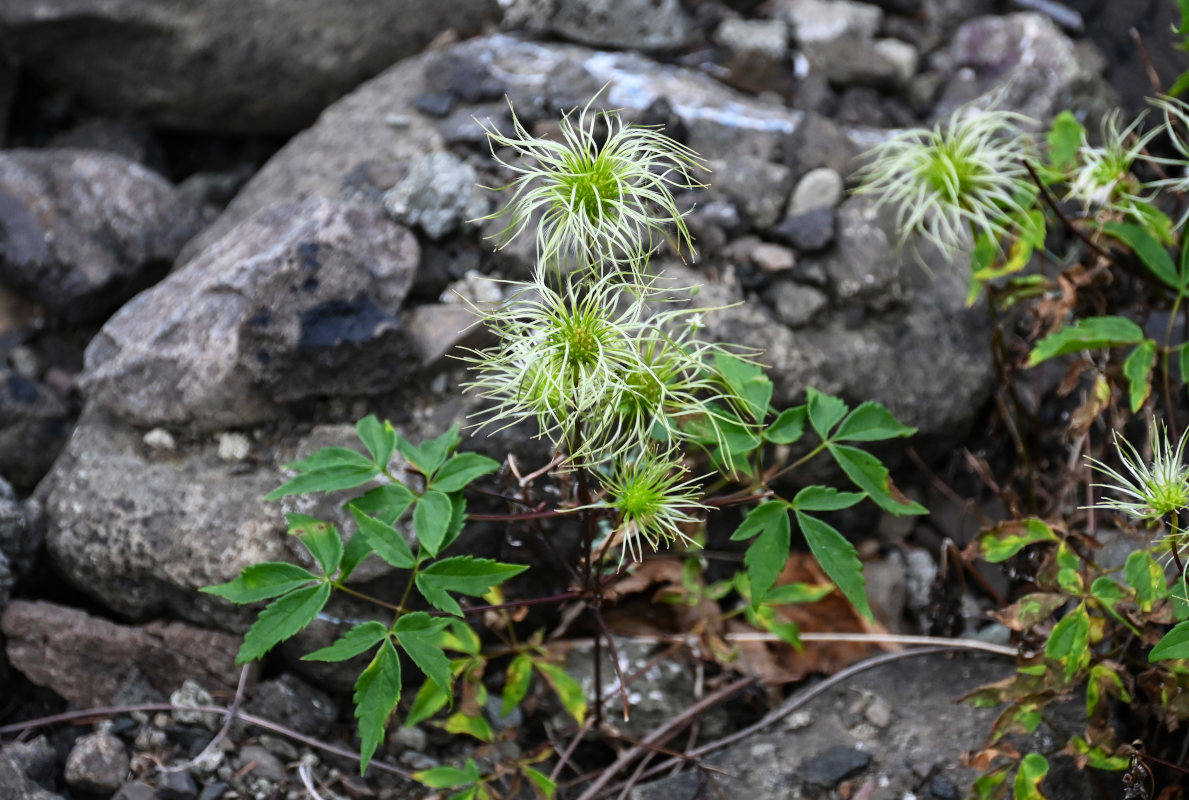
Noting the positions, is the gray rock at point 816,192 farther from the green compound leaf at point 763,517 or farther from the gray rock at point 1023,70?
the green compound leaf at point 763,517

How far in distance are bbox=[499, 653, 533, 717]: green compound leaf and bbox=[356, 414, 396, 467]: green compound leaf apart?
1.92ft

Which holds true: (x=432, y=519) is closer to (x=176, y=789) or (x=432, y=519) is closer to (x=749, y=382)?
(x=749, y=382)

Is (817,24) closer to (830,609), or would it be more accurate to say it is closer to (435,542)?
(830,609)

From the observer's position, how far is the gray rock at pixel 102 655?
243cm

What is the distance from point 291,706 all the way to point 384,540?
0.72 meters

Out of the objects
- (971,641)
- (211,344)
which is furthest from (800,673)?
(211,344)

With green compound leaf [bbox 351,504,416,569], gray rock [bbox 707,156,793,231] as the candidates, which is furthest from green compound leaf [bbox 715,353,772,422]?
gray rock [bbox 707,156,793,231]

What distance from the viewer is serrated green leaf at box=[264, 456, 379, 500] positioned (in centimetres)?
204

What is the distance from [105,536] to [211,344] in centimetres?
54

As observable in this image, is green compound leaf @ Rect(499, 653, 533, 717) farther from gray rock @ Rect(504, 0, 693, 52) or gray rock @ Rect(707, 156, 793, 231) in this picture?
gray rock @ Rect(504, 0, 693, 52)

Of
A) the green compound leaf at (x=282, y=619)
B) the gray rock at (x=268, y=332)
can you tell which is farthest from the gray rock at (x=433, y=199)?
the green compound leaf at (x=282, y=619)

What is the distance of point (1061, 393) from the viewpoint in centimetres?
247

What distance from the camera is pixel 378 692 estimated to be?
1831 mm

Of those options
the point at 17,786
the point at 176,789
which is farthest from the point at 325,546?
the point at 17,786
